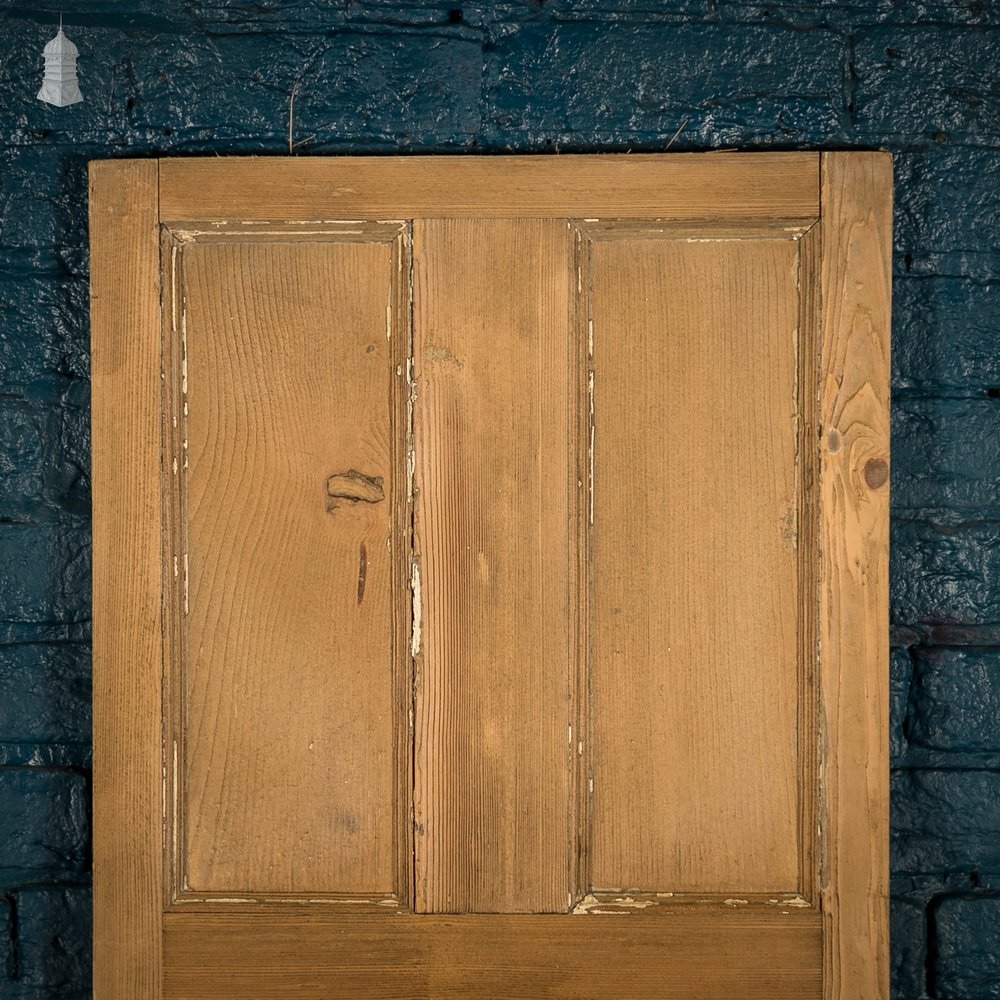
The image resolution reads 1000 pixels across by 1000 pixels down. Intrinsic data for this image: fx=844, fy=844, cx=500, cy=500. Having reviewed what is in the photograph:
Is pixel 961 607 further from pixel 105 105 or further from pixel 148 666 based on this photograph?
pixel 105 105

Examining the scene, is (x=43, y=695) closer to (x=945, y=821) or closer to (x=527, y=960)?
(x=527, y=960)

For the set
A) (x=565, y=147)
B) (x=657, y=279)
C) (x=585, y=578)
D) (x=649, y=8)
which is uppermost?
(x=649, y=8)

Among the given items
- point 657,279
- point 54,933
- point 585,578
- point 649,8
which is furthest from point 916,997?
point 649,8

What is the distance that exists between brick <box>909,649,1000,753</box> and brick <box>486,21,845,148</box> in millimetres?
670

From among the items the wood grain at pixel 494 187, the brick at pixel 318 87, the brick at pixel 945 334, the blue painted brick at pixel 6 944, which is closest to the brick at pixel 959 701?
the brick at pixel 945 334

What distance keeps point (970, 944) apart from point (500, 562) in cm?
76

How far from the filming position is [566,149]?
3.42ft

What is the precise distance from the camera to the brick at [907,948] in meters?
1.05

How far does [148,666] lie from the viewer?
1009 millimetres

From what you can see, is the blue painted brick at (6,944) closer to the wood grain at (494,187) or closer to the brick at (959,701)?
the wood grain at (494,187)

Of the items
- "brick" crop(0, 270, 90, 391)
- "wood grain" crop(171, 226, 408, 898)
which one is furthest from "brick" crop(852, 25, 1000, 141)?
"brick" crop(0, 270, 90, 391)

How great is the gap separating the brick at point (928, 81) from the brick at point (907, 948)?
961mm

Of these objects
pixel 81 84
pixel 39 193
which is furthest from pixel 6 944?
pixel 81 84

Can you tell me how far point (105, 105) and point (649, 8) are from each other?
682 mm
